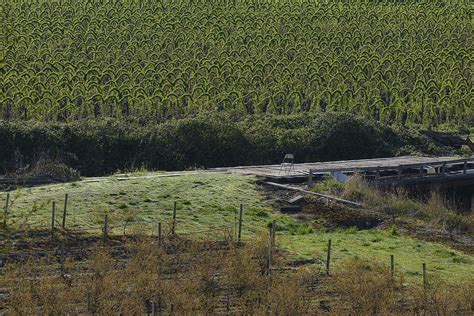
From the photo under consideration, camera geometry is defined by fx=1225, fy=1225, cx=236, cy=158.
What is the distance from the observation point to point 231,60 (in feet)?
238

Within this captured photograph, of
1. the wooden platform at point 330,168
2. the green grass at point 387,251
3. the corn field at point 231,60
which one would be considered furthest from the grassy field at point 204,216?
the corn field at point 231,60

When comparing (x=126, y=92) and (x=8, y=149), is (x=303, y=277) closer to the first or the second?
(x=8, y=149)

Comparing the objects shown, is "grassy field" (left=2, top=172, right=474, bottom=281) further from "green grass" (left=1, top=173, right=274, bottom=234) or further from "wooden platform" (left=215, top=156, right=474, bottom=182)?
"wooden platform" (left=215, top=156, right=474, bottom=182)

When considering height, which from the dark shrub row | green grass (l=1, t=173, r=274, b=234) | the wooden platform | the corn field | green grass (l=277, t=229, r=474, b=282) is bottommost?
green grass (l=277, t=229, r=474, b=282)

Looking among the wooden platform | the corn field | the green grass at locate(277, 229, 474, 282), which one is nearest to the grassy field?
the green grass at locate(277, 229, 474, 282)

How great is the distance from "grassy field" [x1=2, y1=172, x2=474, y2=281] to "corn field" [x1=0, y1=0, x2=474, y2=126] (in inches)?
642

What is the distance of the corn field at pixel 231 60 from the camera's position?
62.1 m

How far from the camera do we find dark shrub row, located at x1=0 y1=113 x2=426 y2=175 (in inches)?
2003

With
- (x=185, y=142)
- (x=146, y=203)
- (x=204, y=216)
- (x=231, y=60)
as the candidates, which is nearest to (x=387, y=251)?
(x=204, y=216)

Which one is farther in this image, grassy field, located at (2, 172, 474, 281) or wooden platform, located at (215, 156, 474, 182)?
wooden platform, located at (215, 156, 474, 182)

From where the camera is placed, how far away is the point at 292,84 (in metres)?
67.8

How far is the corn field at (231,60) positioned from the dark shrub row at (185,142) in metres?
5.01

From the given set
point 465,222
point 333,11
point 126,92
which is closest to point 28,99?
point 126,92

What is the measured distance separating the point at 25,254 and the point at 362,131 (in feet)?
89.2
